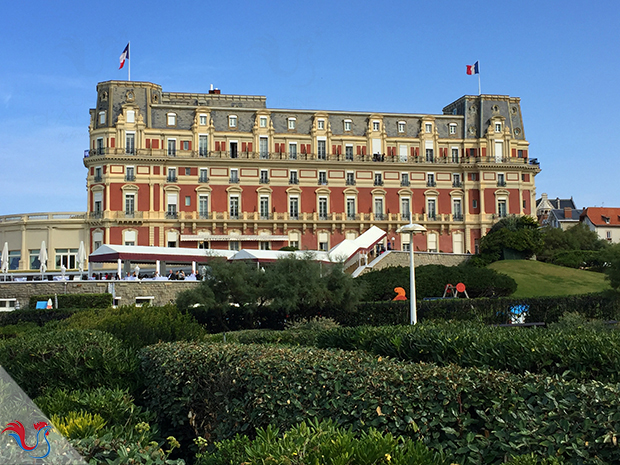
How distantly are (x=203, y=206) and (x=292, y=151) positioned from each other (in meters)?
10.5

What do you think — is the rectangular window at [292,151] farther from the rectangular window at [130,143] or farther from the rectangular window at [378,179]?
the rectangular window at [130,143]

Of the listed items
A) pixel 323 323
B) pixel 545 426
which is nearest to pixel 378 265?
pixel 323 323

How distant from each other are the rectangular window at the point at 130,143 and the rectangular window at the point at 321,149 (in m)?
17.8

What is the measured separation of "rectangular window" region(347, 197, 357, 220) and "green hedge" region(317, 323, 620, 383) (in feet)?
165

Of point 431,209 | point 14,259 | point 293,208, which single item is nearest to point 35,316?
point 14,259

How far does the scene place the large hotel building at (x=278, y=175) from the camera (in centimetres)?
5653

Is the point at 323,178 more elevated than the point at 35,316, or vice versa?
the point at 323,178

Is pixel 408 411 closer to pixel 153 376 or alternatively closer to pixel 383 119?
pixel 153 376

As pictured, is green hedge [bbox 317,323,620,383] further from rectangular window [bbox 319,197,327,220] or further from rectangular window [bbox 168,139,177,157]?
rectangular window [bbox 168,139,177,157]

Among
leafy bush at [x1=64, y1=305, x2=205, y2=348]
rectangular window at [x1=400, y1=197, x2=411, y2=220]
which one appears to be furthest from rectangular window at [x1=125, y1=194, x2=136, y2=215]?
leafy bush at [x1=64, y1=305, x2=205, y2=348]

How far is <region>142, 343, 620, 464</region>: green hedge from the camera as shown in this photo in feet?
18.2

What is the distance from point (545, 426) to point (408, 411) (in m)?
1.42

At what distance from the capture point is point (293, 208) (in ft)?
198

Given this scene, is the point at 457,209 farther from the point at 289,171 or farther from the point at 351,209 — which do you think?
the point at 289,171
